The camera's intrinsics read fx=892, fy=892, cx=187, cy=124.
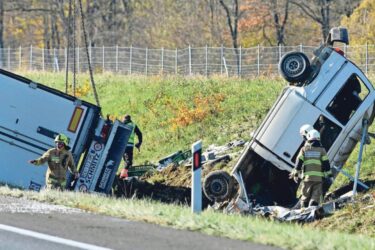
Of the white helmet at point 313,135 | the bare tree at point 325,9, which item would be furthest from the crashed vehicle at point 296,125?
the bare tree at point 325,9

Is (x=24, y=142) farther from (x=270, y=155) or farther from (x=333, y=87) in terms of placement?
(x=333, y=87)

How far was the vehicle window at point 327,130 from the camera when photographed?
1550cm

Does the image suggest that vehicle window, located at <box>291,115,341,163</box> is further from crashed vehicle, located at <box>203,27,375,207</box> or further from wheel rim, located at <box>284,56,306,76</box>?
wheel rim, located at <box>284,56,306,76</box>

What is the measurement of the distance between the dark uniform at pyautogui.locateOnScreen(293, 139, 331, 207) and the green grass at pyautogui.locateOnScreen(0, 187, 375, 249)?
4202 mm

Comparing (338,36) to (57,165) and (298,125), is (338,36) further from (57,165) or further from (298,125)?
(57,165)

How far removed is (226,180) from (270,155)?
1.12 m

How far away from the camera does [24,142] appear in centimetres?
1739

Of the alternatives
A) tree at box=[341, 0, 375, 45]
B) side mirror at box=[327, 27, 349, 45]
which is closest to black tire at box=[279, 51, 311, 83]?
side mirror at box=[327, 27, 349, 45]

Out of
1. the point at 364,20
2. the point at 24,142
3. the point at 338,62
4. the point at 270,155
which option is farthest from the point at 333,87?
the point at 364,20

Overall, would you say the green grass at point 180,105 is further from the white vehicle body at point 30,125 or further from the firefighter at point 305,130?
the firefighter at point 305,130

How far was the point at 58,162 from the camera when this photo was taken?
52.4 feet

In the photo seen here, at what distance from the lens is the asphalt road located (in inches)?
332

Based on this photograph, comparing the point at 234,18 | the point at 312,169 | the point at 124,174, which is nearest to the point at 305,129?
the point at 312,169

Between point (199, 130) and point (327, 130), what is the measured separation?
12.0 meters
